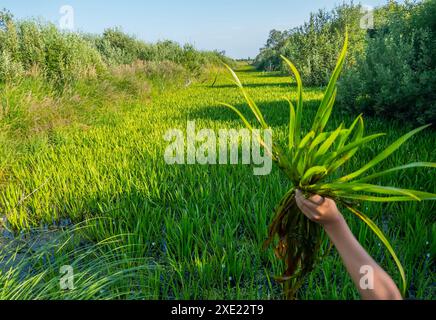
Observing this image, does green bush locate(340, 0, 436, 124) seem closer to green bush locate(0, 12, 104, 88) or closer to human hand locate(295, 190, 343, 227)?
human hand locate(295, 190, 343, 227)

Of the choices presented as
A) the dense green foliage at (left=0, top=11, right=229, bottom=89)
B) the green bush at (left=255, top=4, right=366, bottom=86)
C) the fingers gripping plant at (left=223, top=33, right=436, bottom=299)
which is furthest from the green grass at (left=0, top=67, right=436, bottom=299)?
the green bush at (left=255, top=4, right=366, bottom=86)

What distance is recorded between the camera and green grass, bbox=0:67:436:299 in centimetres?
168

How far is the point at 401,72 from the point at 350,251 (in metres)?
4.84

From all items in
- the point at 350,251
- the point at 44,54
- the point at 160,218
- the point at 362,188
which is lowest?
the point at 160,218

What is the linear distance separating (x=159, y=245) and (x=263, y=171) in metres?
1.32

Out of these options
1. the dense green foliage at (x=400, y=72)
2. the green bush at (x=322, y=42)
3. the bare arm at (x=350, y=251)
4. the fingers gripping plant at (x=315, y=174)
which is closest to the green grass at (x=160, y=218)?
the dense green foliage at (x=400, y=72)

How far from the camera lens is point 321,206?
0.76 metres

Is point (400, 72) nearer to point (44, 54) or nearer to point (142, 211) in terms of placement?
point (142, 211)

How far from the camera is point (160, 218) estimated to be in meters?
2.45

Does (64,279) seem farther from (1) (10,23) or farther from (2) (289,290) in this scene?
(1) (10,23)

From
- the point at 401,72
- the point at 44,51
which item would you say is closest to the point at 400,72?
the point at 401,72

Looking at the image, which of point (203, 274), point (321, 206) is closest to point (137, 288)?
point (203, 274)

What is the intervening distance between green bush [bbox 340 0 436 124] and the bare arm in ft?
14.0
